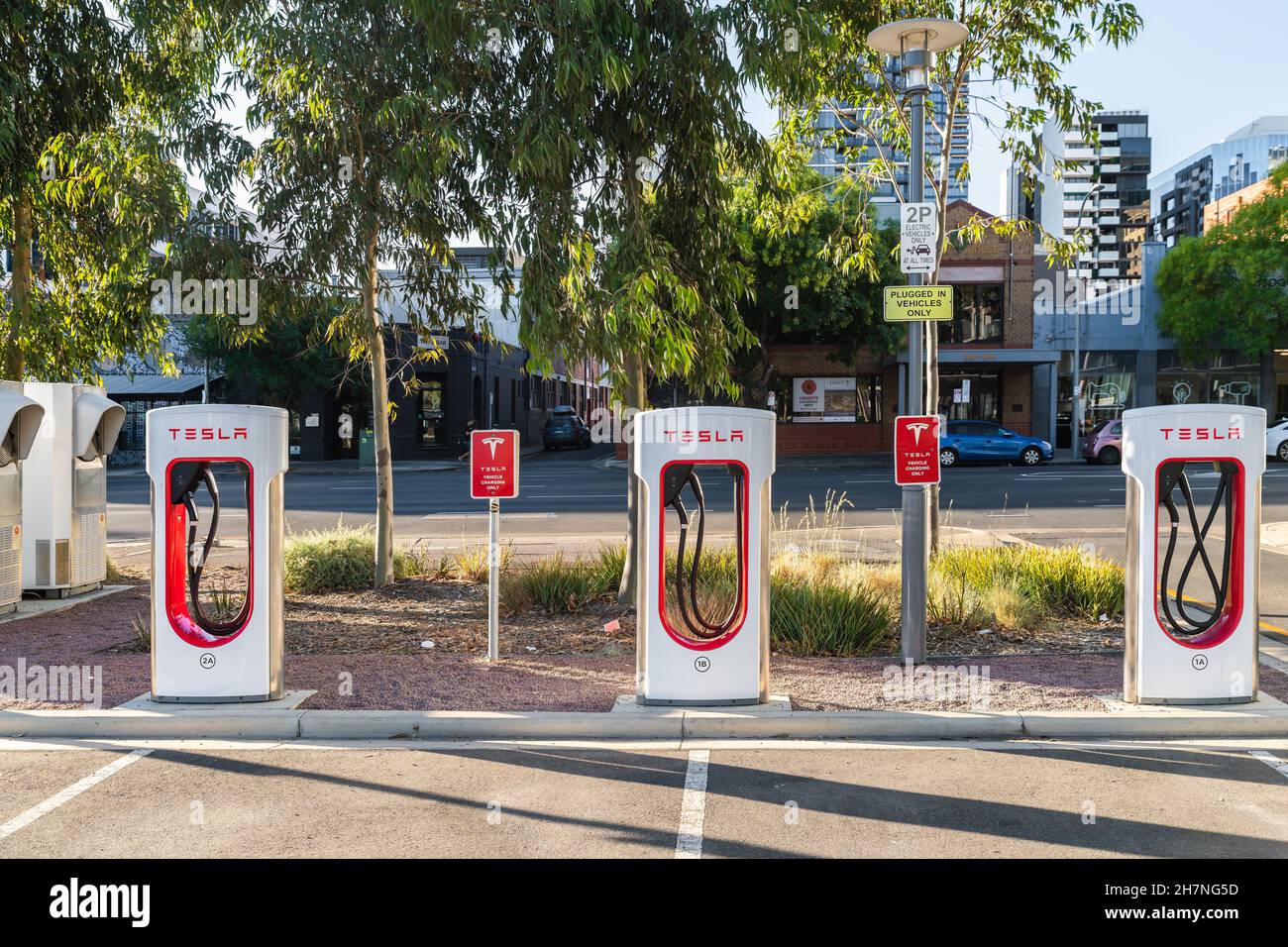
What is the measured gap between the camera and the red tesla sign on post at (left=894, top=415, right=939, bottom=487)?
7.18 meters

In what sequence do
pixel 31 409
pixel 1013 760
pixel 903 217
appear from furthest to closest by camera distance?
pixel 31 409 → pixel 903 217 → pixel 1013 760

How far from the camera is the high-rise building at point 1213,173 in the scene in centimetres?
11075

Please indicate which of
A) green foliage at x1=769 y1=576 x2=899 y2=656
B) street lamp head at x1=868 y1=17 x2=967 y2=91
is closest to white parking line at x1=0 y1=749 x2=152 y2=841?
green foliage at x1=769 y1=576 x2=899 y2=656

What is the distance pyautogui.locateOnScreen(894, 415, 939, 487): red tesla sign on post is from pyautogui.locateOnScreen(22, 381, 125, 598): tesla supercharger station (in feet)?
23.2

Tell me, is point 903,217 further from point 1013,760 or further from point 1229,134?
point 1229,134

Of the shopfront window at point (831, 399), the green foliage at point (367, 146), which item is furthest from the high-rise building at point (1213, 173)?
the green foliage at point (367, 146)

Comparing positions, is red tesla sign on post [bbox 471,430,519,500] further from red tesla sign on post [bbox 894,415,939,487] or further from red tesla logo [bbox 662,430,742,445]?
red tesla sign on post [bbox 894,415,939,487]

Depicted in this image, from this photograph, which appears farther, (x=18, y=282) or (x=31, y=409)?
(x=18, y=282)

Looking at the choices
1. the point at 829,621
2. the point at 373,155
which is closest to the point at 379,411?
the point at 373,155

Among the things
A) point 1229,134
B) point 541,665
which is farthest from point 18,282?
point 1229,134

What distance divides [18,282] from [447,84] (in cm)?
594

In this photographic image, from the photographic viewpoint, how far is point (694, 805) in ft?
16.0

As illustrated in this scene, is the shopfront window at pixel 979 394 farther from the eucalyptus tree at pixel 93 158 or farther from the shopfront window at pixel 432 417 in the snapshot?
the eucalyptus tree at pixel 93 158
